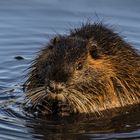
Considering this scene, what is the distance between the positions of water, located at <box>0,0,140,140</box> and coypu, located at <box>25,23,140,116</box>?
246 millimetres

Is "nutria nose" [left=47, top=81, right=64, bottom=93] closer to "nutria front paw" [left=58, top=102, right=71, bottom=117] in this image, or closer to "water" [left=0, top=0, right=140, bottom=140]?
"water" [left=0, top=0, right=140, bottom=140]

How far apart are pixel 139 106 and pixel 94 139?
52.1 inches

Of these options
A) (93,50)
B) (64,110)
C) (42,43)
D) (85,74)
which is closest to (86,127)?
(64,110)

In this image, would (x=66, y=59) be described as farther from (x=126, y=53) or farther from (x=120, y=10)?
(x=120, y=10)

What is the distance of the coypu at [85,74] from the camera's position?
894 cm

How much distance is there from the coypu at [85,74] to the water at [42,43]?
25cm

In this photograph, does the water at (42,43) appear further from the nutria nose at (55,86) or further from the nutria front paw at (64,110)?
the nutria nose at (55,86)

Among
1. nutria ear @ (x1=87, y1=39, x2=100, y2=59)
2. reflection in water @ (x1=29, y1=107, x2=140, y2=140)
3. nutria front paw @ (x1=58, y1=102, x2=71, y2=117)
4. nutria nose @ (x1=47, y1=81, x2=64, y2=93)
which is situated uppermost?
nutria ear @ (x1=87, y1=39, x2=100, y2=59)

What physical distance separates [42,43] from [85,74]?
2764 millimetres

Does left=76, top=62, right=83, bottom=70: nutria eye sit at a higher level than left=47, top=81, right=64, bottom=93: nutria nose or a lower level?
higher

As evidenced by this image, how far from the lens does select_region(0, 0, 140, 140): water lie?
8.73m

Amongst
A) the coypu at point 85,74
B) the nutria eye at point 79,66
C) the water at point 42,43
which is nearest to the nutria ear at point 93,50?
the coypu at point 85,74

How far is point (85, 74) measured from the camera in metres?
9.14

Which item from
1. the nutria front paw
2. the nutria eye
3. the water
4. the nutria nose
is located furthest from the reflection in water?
the nutria eye
